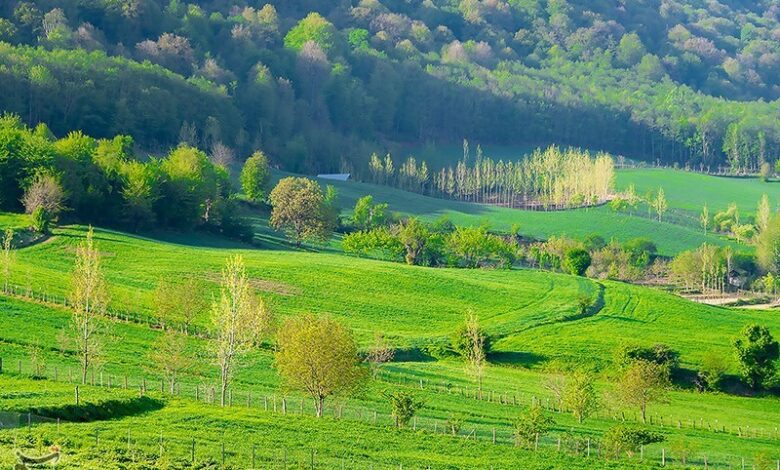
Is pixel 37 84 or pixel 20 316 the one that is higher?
pixel 37 84

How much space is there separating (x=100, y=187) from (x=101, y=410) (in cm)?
6492

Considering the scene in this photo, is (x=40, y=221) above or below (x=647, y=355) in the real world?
above

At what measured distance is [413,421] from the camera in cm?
6888

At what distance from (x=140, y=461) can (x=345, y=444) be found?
1017cm

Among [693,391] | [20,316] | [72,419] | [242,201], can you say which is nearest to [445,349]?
[693,391]

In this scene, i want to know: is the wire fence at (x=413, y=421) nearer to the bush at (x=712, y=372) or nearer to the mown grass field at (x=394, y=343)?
the mown grass field at (x=394, y=343)

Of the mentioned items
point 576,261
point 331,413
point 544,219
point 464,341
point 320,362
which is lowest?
point 331,413

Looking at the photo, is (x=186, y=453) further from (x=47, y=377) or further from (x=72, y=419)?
(x=47, y=377)

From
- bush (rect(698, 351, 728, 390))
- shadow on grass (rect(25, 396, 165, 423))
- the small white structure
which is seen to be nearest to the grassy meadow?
shadow on grass (rect(25, 396, 165, 423))

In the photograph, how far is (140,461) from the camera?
1903 inches

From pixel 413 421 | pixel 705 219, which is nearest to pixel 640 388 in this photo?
pixel 413 421

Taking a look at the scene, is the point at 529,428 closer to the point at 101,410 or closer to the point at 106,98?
the point at 101,410

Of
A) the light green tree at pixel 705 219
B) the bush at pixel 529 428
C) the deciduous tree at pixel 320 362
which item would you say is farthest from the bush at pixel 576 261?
the bush at pixel 529 428

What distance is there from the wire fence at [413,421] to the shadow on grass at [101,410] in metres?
0.83
